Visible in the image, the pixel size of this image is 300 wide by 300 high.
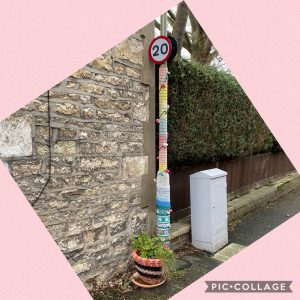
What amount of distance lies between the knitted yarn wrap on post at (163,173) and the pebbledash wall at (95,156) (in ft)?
0.43

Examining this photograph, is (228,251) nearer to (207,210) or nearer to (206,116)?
(207,210)

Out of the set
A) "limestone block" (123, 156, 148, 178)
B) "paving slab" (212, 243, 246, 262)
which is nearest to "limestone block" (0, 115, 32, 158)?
"limestone block" (123, 156, 148, 178)

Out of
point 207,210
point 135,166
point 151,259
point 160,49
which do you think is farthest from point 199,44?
point 151,259

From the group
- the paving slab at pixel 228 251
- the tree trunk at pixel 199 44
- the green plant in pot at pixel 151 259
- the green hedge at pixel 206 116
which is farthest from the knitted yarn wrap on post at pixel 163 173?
the tree trunk at pixel 199 44

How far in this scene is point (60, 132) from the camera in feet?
11.0

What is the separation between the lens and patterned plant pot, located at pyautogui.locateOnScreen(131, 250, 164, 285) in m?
3.97

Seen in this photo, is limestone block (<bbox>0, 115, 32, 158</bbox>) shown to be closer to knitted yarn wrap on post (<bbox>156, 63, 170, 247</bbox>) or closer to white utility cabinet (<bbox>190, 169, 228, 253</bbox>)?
knitted yarn wrap on post (<bbox>156, 63, 170, 247</bbox>)

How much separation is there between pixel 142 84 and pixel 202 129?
2.18 meters

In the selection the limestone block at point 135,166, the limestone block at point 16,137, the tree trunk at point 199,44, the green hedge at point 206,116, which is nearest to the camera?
the limestone block at point 16,137

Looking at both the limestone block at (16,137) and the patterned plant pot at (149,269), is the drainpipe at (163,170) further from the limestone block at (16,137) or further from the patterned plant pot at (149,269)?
the limestone block at (16,137)

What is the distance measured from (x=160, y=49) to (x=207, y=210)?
8.03ft

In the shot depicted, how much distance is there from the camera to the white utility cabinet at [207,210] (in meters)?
5.10

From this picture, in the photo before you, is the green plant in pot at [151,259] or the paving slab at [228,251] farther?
the paving slab at [228,251]

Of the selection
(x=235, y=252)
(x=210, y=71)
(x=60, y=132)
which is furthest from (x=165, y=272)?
(x=210, y=71)
